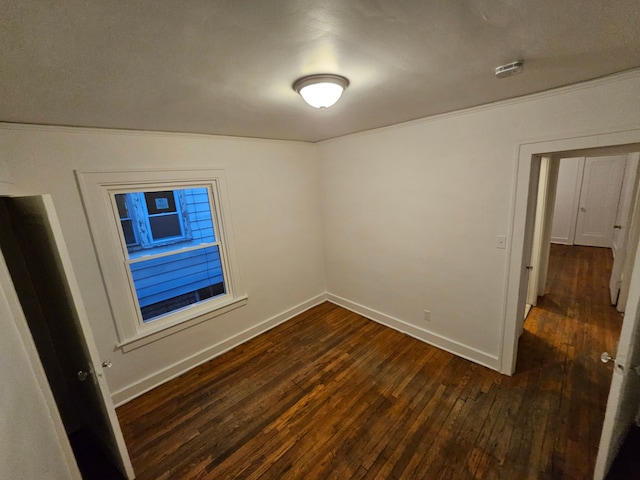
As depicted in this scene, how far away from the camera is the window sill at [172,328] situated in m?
2.39

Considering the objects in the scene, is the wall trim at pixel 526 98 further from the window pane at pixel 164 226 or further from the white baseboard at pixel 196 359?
the window pane at pixel 164 226

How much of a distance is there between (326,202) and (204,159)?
167 centimetres

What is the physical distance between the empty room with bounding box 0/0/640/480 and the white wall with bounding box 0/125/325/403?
0.07 ft

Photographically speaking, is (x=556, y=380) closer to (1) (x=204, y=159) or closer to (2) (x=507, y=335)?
(2) (x=507, y=335)

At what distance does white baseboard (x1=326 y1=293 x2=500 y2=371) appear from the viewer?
8.38ft

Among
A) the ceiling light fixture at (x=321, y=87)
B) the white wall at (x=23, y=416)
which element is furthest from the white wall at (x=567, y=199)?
the white wall at (x=23, y=416)

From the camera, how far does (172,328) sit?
8.61ft

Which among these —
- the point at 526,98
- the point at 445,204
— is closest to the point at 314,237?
the point at 445,204

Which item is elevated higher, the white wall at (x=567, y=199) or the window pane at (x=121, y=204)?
the window pane at (x=121, y=204)

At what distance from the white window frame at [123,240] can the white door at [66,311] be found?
0.38 meters

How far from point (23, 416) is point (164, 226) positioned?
11.5 ft

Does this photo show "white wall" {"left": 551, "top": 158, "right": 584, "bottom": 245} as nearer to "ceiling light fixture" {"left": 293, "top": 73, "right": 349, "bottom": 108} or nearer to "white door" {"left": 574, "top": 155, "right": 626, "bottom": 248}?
"white door" {"left": 574, "top": 155, "right": 626, "bottom": 248}

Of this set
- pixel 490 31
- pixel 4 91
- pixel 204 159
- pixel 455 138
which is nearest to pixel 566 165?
pixel 455 138

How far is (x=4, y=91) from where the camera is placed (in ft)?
4.17
